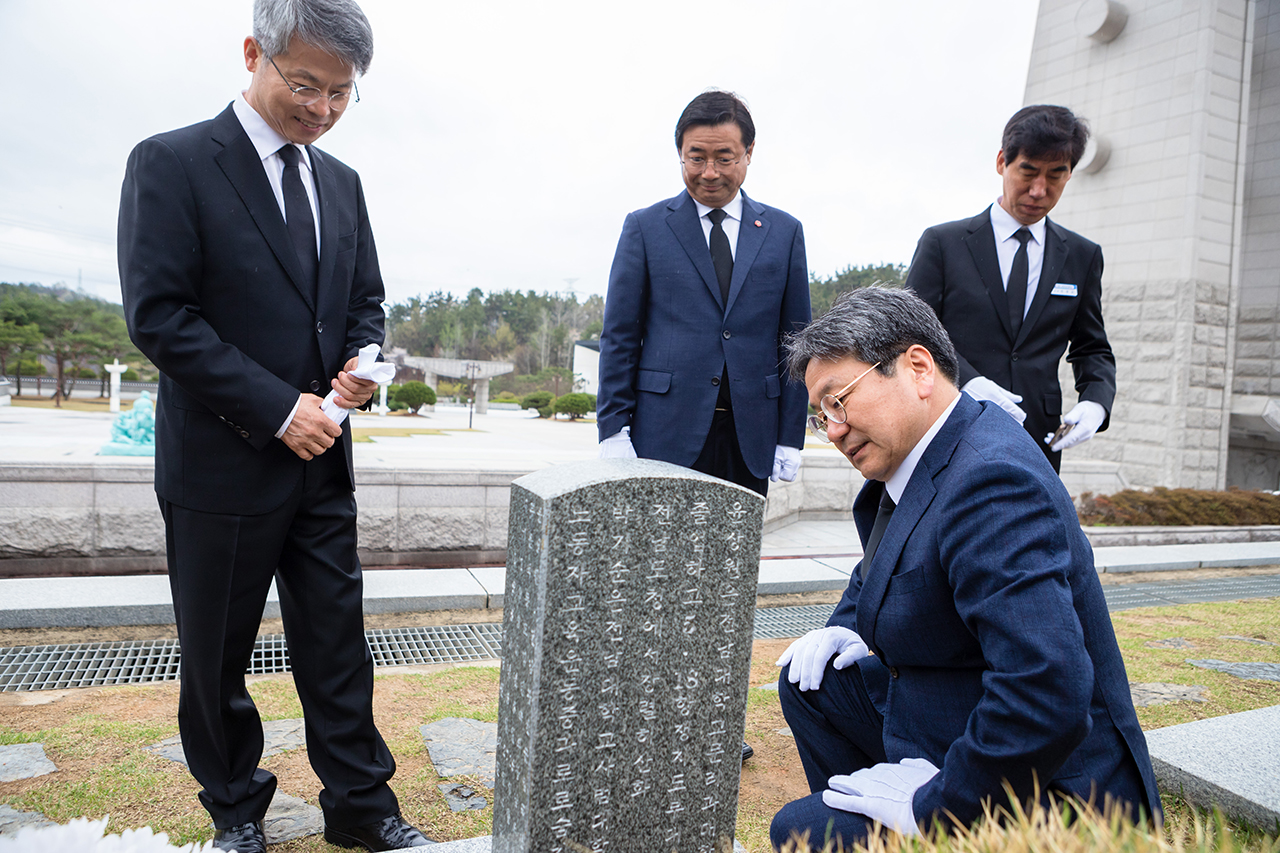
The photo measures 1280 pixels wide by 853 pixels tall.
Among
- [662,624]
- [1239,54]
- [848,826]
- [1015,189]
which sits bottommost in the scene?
[848,826]

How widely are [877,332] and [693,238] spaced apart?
113cm

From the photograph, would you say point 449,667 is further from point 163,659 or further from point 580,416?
point 580,416

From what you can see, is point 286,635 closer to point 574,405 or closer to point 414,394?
point 414,394

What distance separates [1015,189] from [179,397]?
2.59 metres

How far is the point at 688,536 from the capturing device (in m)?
1.67

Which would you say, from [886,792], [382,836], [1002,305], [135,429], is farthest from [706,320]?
[135,429]

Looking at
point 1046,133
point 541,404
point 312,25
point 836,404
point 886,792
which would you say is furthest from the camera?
point 541,404

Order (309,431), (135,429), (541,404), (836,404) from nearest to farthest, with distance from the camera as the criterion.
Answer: (836,404)
(309,431)
(135,429)
(541,404)

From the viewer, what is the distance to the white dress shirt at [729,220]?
2607mm

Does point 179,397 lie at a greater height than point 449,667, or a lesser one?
greater

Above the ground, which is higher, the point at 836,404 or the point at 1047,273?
the point at 1047,273

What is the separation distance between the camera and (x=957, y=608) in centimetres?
140

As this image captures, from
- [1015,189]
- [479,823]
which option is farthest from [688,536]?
[1015,189]

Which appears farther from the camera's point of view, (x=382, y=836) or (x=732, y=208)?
(x=732, y=208)
